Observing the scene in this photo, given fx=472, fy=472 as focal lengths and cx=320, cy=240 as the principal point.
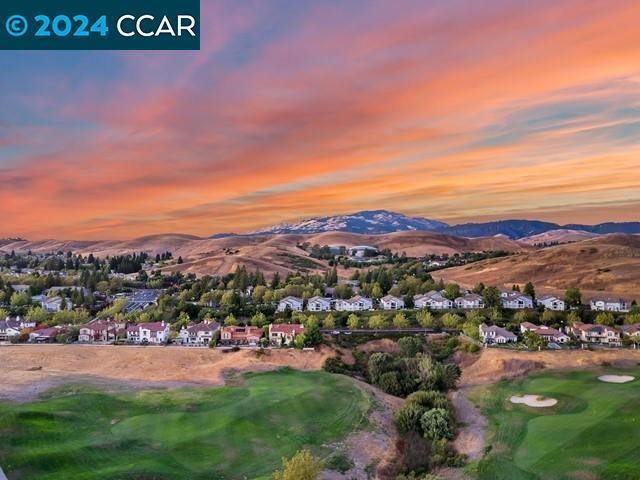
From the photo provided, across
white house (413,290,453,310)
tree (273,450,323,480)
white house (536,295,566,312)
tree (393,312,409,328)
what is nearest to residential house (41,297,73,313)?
tree (393,312,409,328)

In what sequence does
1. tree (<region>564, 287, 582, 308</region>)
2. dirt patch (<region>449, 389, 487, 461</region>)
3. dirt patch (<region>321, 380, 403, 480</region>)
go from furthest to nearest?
tree (<region>564, 287, 582, 308</region>) → dirt patch (<region>449, 389, 487, 461</region>) → dirt patch (<region>321, 380, 403, 480</region>)

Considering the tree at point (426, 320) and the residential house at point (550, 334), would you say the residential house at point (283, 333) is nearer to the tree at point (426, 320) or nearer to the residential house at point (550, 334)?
the tree at point (426, 320)

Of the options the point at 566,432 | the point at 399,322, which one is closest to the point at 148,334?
the point at 399,322

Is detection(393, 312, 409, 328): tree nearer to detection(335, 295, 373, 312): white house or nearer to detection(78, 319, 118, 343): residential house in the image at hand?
detection(335, 295, 373, 312): white house

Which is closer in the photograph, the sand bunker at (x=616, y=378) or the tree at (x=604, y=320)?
the sand bunker at (x=616, y=378)

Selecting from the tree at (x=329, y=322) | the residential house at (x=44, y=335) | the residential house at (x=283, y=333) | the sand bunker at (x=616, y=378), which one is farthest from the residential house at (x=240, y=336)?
the sand bunker at (x=616, y=378)

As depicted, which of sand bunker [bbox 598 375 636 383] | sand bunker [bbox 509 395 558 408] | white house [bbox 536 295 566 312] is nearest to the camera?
sand bunker [bbox 509 395 558 408]

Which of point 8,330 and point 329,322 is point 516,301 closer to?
point 329,322
